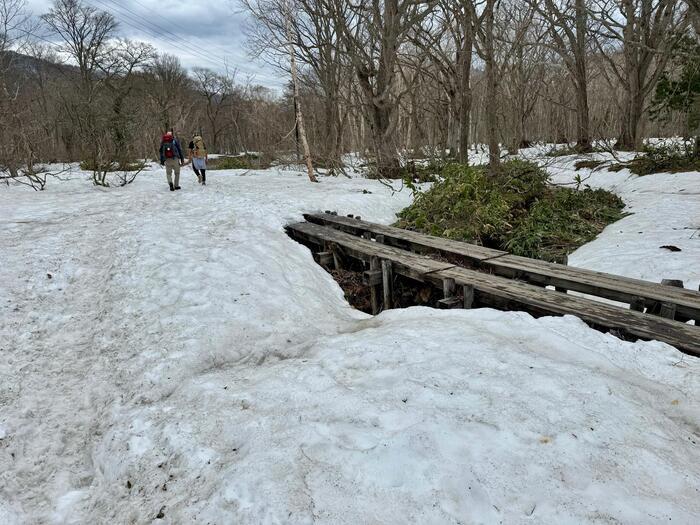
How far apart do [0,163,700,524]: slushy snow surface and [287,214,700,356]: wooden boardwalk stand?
271 mm

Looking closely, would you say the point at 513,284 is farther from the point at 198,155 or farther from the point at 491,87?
the point at 198,155

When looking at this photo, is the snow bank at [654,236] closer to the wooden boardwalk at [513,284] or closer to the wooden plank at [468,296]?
the wooden boardwalk at [513,284]

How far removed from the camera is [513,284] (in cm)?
473

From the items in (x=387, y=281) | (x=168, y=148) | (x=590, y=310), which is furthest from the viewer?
(x=168, y=148)

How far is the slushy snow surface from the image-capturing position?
2.10 metres

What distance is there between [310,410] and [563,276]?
11.6 feet

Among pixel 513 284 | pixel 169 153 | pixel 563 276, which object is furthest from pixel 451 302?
pixel 169 153

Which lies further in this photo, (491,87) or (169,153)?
(169,153)

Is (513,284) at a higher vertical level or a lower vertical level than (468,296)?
higher

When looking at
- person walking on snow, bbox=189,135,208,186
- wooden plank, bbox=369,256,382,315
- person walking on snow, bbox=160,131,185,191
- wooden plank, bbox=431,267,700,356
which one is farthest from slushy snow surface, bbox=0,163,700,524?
person walking on snow, bbox=189,135,208,186

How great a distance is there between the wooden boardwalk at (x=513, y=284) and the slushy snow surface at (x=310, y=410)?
0.89 feet

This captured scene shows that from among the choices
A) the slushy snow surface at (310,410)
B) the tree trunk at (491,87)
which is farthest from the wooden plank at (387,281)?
the tree trunk at (491,87)

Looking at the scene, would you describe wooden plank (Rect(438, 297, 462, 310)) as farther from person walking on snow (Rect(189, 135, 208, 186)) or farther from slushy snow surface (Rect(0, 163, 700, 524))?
person walking on snow (Rect(189, 135, 208, 186))

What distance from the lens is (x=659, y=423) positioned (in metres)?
2.50
